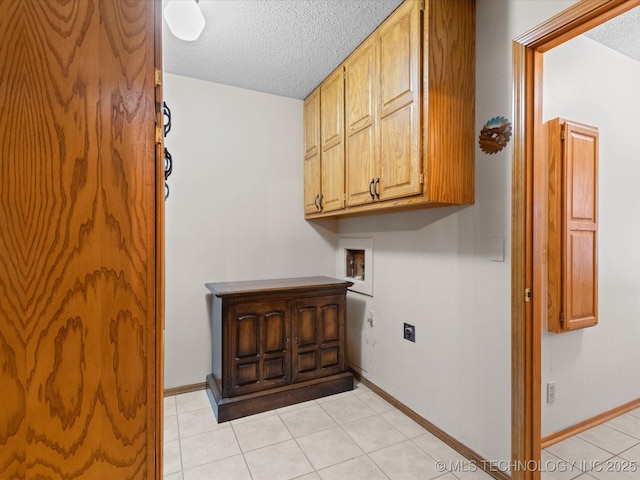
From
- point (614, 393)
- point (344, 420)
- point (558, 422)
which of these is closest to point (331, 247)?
point (344, 420)

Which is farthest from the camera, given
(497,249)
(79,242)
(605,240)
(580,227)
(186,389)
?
(186,389)

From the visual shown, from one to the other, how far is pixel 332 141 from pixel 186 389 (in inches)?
89.0

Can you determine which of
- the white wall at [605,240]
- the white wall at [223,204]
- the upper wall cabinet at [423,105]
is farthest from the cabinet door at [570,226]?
the white wall at [223,204]

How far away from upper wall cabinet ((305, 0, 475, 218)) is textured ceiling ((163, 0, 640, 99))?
188 millimetres

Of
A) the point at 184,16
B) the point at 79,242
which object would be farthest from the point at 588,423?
the point at 184,16

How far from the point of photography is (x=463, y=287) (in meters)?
1.88

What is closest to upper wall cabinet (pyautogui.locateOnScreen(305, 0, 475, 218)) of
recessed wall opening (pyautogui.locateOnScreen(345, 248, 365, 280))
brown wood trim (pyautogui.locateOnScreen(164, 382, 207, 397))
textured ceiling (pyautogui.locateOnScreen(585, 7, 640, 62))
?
textured ceiling (pyautogui.locateOnScreen(585, 7, 640, 62))

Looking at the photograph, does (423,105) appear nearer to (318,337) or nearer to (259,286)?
(259,286)

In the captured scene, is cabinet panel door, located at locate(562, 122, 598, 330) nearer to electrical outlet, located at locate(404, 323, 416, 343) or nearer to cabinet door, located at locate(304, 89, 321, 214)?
electrical outlet, located at locate(404, 323, 416, 343)

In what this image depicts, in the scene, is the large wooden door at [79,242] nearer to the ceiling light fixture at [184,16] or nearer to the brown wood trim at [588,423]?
the ceiling light fixture at [184,16]

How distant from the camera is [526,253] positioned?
157cm

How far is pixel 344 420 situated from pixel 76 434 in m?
1.84

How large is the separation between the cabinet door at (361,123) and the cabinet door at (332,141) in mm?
84

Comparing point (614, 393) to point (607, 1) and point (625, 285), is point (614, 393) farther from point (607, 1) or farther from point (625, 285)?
point (607, 1)
